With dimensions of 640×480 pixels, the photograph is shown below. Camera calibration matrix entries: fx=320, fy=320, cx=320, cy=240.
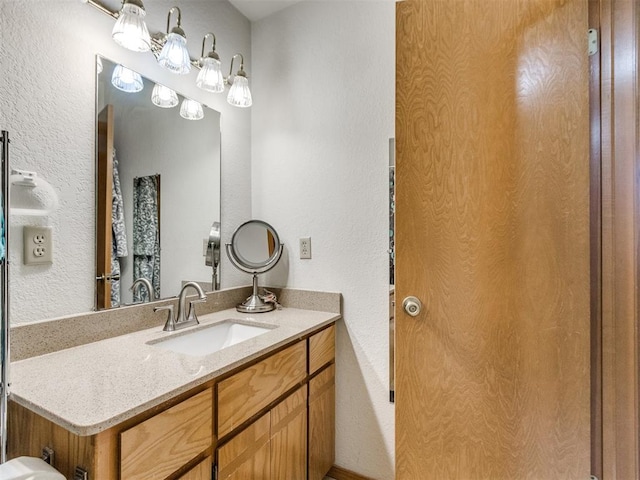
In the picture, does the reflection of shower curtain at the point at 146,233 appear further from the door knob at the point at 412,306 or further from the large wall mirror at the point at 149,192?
the door knob at the point at 412,306

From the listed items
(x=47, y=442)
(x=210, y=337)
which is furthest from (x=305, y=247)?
(x=47, y=442)

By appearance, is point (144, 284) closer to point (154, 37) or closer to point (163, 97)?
point (163, 97)

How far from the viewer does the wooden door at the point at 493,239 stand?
1.00 metres

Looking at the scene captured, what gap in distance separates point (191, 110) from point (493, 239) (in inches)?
57.0

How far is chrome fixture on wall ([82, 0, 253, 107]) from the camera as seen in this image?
1118mm

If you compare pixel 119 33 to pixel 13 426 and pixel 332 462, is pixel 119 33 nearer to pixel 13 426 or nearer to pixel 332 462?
pixel 13 426

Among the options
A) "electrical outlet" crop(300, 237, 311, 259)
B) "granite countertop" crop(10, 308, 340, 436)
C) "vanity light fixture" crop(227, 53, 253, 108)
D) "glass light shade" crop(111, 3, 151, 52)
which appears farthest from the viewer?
"electrical outlet" crop(300, 237, 311, 259)

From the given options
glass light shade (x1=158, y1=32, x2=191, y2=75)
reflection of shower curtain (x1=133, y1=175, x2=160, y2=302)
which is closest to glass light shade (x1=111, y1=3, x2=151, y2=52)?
glass light shade (x1=158, y1=32, x2=191, y2=75)

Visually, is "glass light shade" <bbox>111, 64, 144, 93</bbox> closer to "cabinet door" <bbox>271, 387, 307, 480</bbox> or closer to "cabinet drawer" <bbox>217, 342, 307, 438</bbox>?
"cabinet drawer" <bbox>217, 342, 307, 438</bbox>

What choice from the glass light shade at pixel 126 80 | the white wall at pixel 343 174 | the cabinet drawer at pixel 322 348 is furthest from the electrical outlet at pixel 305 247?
the glass light shade at pixel 126 80

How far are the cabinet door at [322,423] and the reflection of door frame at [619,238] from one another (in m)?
1.01

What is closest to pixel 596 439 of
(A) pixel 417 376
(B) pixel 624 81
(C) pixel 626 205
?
(A) pixel 417 376

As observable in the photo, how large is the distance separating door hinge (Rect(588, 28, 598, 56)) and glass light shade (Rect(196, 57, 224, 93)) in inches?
54.9

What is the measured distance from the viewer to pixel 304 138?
5.78 feet
